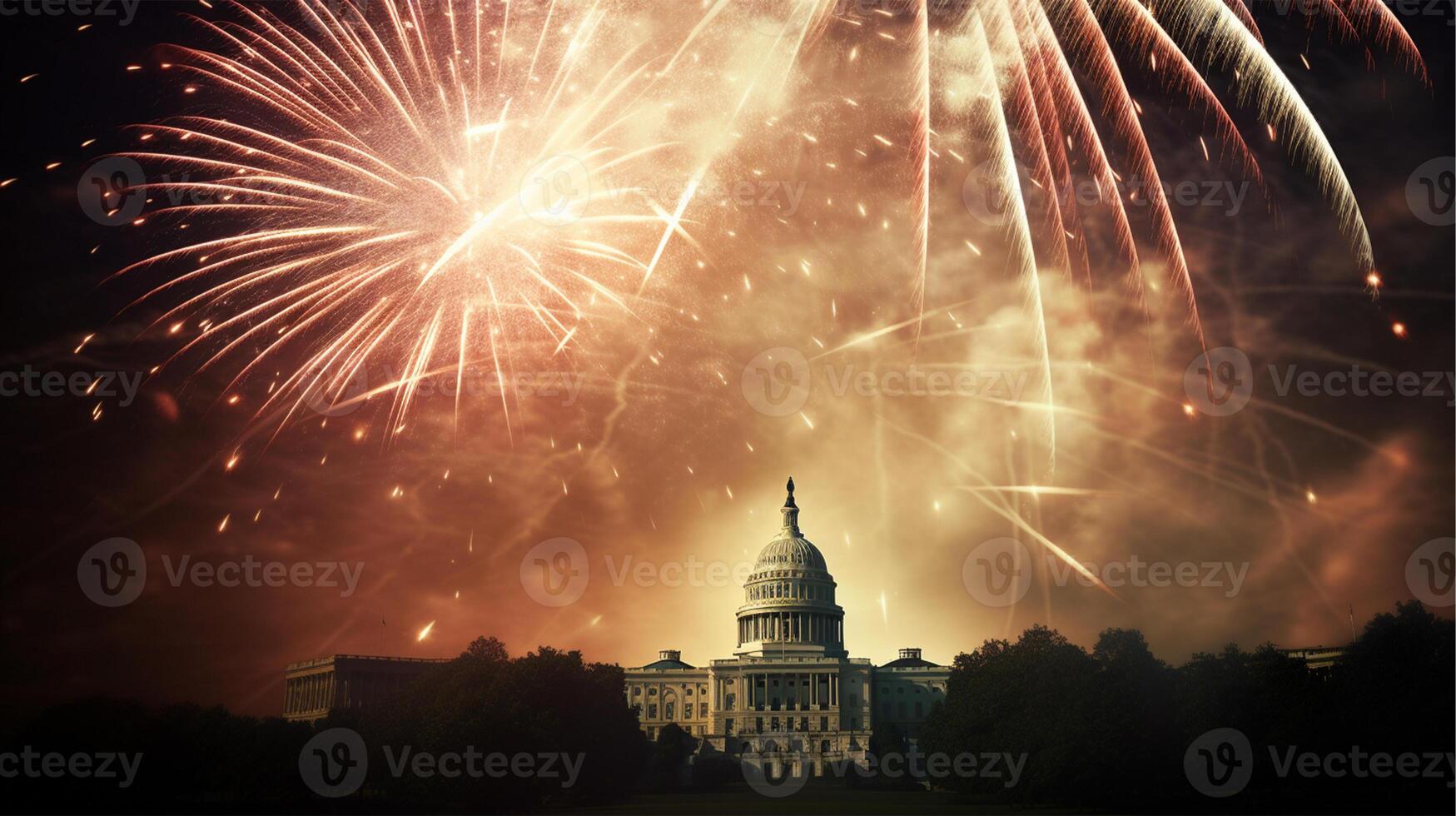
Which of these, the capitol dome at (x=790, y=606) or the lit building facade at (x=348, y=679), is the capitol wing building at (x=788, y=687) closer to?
the capitol dome at (x=790, y=606)

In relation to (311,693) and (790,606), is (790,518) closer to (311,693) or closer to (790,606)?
(790,606)

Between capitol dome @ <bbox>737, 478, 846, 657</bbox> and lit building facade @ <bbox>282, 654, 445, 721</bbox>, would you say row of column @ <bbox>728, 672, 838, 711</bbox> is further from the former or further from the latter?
lit building facade @ <bbox>282, 654, 445, 721</bbox>

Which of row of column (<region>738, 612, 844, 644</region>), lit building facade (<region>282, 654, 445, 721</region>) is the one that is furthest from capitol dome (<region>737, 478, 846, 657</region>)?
lit building facade (<region>282, 654, 445, 721</region>)

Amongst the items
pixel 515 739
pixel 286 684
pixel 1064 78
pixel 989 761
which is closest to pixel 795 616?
pixel 286 684

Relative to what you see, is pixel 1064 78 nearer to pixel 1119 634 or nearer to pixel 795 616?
pixel 1119 634

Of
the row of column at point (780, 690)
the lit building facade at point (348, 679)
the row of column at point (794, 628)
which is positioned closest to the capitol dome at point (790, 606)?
the row of column at point (794, 628)

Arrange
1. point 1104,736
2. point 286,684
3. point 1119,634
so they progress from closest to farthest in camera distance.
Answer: point 1104,736 → point 1119,634 → point 286,684

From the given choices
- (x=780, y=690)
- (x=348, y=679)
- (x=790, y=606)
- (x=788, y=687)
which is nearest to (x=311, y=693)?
(x=348, y=679)
